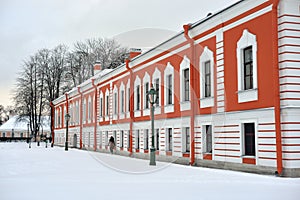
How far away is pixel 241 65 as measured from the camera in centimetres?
1520

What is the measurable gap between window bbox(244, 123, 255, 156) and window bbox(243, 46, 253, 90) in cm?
151

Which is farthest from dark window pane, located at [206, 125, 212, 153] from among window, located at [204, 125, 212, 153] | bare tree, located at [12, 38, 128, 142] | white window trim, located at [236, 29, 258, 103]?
bare tree, located at [12, 38, 128, 142]

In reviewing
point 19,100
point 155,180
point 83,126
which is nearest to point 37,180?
point 155,180

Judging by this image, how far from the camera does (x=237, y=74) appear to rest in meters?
15.3

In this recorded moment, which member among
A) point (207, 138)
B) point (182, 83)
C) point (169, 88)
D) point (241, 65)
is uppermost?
point (241, 65)

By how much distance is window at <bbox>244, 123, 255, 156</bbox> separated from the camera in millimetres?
14523

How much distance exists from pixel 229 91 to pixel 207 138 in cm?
278

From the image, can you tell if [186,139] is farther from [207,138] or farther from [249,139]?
[249,139]

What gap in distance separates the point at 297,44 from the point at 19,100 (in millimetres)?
50707

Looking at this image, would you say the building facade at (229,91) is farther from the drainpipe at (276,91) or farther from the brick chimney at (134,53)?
the brick chimney at (134,53)

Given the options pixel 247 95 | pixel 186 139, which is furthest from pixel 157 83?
pixel 247 95

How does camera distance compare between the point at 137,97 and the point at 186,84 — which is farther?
→ the point at 137,97

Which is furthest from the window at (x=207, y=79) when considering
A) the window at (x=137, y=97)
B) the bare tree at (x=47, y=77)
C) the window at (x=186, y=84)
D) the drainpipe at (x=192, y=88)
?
the bare tree at (x=47, y=77)

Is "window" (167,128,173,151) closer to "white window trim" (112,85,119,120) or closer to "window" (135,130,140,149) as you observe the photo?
"window" (135,130,140,149)
